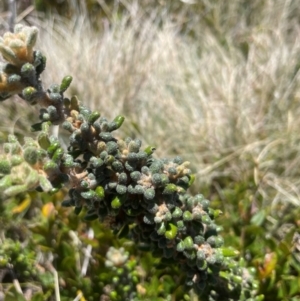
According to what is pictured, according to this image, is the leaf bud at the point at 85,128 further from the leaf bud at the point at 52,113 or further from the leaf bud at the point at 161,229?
the leaf bud at the point at 161,229

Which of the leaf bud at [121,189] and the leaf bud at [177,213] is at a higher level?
the leaf bud at [121,189]

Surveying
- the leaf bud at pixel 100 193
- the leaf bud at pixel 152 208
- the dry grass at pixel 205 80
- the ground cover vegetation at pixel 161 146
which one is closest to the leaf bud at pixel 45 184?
the ground cover vegetation at pixel 161 146

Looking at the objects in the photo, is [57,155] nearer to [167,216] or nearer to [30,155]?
[30,155]

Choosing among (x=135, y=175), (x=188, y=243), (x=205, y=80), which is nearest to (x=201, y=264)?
(x=188, y=243)

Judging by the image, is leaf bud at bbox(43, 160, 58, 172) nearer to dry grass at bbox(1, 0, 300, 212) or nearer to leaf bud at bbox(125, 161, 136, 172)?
leaf bud at bbox(125, 161, 136, 172)

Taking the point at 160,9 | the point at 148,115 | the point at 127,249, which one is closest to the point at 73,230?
the point at 127,249

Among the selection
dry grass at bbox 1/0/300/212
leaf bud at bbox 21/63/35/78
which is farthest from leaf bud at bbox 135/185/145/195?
dry grass at bbox 1/0/300/212

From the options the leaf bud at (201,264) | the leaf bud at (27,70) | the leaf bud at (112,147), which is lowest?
the leaf bud at (201,264)
